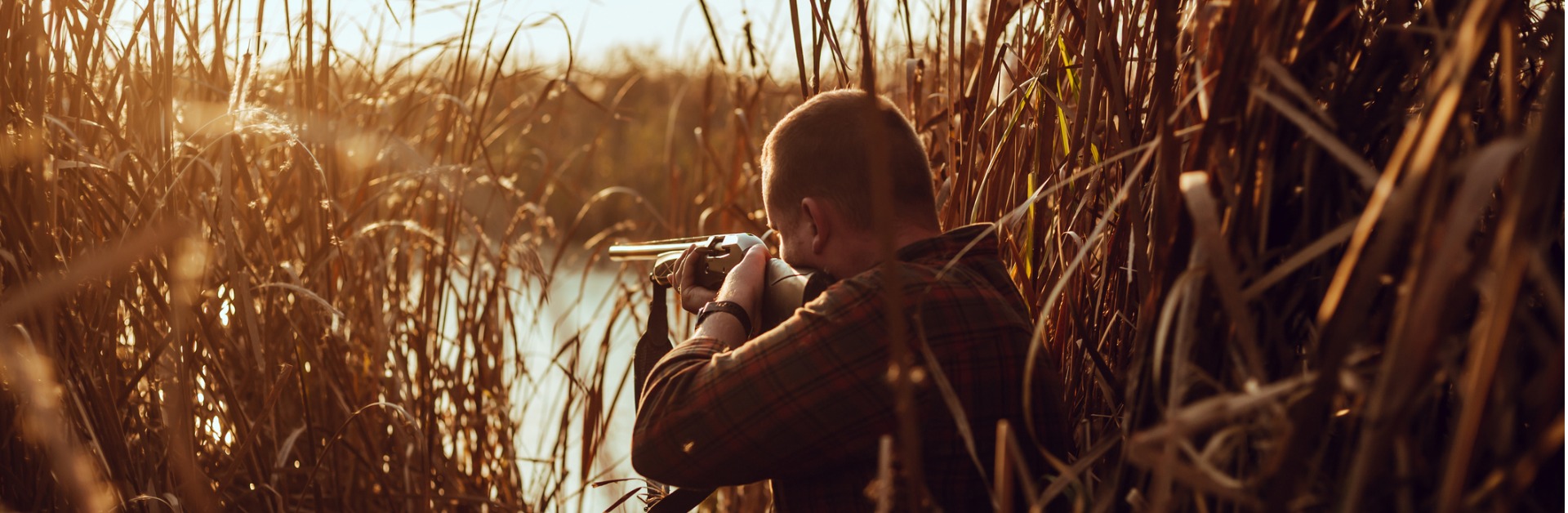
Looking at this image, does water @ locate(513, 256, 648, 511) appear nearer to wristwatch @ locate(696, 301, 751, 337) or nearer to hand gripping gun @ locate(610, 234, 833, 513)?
hand gripping gun @ locate(610, 234, 833, 513)

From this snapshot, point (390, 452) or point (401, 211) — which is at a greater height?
point (401, 211)

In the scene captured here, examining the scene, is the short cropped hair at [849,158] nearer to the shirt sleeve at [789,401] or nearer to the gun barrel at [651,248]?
the shirt sleeve at [789,401]

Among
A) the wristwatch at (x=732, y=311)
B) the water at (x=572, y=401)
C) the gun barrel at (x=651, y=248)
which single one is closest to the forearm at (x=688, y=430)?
the wristwatch at (x=732, y=311)

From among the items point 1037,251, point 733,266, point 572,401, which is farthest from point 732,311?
point 572,401

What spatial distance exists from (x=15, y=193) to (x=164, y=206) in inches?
8.0

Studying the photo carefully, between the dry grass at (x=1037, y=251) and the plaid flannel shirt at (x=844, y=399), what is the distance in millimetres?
67

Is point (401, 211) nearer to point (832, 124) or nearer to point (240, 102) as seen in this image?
point (240, 102)

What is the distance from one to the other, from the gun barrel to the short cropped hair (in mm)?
399

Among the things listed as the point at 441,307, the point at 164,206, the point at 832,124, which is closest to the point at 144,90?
the point at 164,206

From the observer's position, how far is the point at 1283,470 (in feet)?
2.67

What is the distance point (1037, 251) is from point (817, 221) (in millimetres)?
329

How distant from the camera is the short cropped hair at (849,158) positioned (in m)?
1.57

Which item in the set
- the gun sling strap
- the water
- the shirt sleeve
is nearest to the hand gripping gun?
the gun sling strap

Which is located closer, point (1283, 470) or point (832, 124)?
point (1283, 470)
